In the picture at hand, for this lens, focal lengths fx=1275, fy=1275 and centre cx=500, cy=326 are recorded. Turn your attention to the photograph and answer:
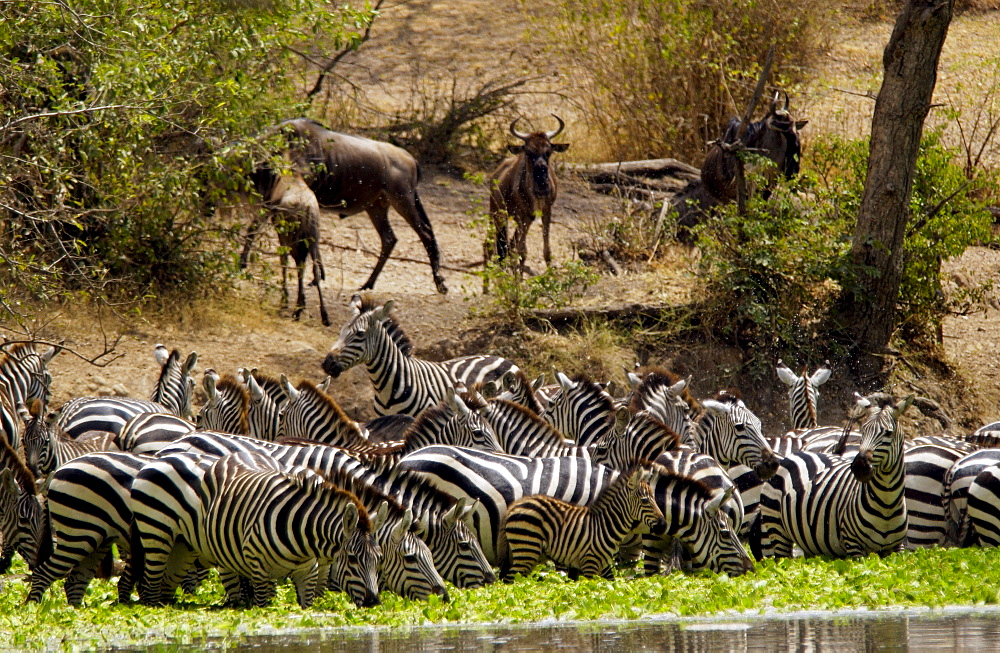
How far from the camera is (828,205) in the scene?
49.0 feet

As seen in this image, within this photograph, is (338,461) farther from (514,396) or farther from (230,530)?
(514,396)

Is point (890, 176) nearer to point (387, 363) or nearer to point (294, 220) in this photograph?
point (387, 363)

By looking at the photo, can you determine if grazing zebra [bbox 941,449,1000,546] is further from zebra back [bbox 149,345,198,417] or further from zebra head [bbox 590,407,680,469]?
zebra back [bbox 149,345,198,417]

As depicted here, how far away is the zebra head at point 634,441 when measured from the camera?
375 inches

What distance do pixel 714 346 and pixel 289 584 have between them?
7089mm

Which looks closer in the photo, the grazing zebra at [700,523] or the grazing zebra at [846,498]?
the grazing zebra at [700,523]

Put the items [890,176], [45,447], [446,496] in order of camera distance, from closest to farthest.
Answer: [446,496] → [45,447] → [890,176]

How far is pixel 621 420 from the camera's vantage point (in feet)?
31.1

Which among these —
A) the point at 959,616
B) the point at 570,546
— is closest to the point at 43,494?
the point at 570,546

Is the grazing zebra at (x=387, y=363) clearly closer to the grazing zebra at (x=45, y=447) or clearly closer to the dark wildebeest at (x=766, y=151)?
the grazing zebra at (x=45, y=447)

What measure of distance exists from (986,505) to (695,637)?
3.03m

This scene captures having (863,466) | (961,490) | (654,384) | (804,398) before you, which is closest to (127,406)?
(654,384)

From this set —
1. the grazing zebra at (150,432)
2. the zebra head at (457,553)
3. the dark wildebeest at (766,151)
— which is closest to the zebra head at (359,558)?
Result: the zebra head at (457,553)

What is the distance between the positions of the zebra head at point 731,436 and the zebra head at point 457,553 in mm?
2516
